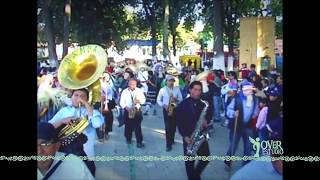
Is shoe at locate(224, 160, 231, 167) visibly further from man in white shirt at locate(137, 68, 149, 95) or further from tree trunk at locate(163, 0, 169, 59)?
tree trunk at locate(163, 0, 169, 59)

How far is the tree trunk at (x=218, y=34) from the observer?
15.2 ft

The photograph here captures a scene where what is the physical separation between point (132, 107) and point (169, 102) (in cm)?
35

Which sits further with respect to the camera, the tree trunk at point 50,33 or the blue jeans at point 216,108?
the blue jeans at point 216,108

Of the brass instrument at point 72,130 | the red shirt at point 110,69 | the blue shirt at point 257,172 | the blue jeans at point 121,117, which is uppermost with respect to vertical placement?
the red shirt at point 110,69

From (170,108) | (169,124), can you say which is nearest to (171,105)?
(170,108)

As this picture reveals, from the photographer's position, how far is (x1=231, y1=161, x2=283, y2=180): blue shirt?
4.45 m

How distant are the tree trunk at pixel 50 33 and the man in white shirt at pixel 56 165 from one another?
593 millimetres

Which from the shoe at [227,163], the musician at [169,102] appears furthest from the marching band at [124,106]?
the shoe at [227,163]

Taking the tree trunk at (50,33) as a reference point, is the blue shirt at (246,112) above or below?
below

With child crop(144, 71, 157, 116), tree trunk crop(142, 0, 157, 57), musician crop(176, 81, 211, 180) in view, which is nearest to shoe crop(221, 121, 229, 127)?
musician crop(176, 81, 211, 180)

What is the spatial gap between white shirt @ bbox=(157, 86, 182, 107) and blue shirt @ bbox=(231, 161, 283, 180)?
34.0 inches

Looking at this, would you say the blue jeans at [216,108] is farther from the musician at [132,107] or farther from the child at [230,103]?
the musician at [132,107]
